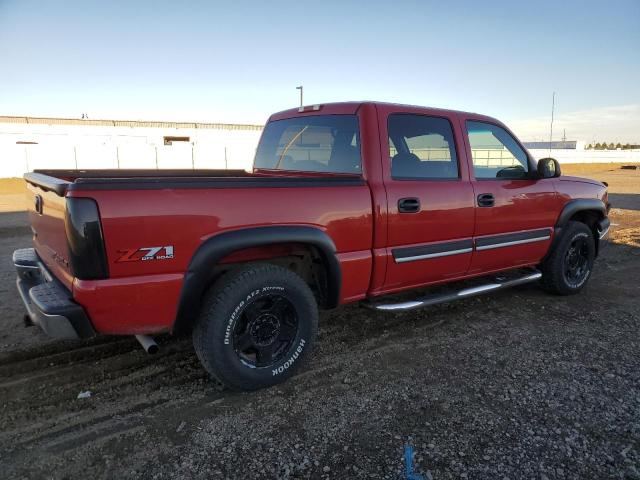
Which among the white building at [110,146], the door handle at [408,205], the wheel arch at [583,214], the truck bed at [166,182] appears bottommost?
the wheel arch at [583,214]

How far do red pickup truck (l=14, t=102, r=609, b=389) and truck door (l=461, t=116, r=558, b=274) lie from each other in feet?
0.05

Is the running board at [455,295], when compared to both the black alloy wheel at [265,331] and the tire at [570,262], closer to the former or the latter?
the tire at [570,262]

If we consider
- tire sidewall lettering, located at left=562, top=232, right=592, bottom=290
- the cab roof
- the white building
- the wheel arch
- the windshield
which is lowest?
tire sidewall lettering, located at left=562, top=232, right=592, bottom=290

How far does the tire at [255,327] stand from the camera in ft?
8.95

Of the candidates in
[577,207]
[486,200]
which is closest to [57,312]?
[486,200]

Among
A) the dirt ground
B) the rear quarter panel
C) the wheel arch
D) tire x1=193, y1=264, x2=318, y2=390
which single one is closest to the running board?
the dirt ground

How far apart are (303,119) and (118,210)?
2139 millimetres

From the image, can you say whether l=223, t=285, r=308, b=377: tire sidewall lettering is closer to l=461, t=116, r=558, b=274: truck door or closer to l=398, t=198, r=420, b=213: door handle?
l=398, t=198, r=420, b=213: door handle

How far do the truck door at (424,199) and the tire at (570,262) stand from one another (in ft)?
4.69

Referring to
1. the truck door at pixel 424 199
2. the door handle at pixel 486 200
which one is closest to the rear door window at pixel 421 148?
the truck door at pixel 424 199

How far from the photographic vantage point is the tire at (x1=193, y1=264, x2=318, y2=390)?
8.95ft

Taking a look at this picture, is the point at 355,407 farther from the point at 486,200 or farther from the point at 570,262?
the point at 570,262

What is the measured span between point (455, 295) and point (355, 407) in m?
1.53

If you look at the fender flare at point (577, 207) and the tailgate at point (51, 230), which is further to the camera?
the fender flare at point (577, 207)
